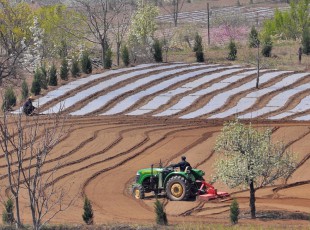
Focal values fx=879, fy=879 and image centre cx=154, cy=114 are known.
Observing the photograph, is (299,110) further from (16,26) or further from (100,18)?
(16,26)

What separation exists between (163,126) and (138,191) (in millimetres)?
12622

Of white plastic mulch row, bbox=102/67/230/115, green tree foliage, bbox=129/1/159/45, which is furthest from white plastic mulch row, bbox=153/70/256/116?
green tree foliage, bbox=129/1/159/45

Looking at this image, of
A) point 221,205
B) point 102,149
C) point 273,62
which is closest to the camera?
point 221,205

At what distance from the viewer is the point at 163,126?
39.7 meters

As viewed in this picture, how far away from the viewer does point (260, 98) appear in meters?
45.5

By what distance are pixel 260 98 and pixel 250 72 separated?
7451 mm

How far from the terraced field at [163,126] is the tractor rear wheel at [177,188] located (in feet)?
0.94

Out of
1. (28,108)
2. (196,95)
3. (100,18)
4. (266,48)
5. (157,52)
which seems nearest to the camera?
(28,108)

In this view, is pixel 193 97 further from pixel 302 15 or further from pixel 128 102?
pixel 302 15

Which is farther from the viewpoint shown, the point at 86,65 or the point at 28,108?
the point at 86,65

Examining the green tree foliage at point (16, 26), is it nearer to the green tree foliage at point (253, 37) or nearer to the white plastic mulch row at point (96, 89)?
the white plastic mulch row at point (96, 89)

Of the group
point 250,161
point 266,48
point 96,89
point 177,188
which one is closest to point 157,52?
point 266,48

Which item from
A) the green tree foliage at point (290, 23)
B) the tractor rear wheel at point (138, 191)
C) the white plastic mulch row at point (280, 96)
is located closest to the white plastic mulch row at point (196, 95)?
the white plastic mulch row at point (280, 96)

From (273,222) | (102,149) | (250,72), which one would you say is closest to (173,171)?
(273,222)
